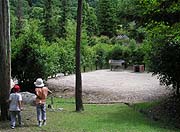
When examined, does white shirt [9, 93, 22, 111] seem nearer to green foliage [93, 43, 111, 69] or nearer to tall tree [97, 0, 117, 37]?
green foliage [93, 43, 111, 69]

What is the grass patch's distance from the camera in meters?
12.6

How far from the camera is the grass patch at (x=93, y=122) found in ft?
41.4

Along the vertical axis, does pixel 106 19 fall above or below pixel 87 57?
above

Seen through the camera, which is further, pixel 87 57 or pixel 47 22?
pixel 47 22

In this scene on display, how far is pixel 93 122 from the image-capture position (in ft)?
47.0

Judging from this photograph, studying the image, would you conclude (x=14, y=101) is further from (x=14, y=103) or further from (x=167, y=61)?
(x=167, y=61)

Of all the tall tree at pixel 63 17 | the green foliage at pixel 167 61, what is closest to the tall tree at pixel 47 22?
the tall tree at pixel 63 17

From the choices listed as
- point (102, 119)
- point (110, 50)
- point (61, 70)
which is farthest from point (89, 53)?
point (102, 119)

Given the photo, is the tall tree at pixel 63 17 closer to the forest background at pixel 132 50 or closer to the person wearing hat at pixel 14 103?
the forest background at pixel 132 50

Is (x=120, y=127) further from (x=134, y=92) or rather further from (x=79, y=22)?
(x=134, y=92)

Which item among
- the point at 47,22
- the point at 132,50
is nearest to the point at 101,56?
the point at 132,50

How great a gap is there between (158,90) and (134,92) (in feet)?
5.89

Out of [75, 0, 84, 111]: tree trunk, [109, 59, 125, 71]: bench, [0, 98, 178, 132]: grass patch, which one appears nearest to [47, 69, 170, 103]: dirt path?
[0, 98, 178, 132]: grass patch

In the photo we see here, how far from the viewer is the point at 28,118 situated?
14.3 meters
